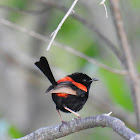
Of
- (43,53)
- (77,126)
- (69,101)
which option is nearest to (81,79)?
(69,101)

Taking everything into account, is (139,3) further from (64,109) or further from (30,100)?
(64,109)

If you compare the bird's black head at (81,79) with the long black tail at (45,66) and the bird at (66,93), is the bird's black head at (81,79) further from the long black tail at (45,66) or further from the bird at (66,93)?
the long black tail at (45,66)

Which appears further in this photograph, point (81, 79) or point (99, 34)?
point (99, 34)

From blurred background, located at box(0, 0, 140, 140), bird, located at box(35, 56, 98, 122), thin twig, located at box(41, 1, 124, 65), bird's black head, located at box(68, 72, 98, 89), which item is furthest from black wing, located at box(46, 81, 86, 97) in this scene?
blurred background, located at box(0, 0, 140, 140)

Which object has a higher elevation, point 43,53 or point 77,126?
point 43,53

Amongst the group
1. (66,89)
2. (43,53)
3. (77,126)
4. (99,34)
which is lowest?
(77,126)

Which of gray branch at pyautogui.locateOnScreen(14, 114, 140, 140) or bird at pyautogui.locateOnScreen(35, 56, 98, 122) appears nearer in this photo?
gray branch at pyautogui.locateOnScreen(14, 114, 140, 140)

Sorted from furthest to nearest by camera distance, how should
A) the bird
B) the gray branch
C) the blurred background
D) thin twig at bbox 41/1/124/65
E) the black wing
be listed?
1. the blurred background
2. thin twig at bbox 41/1/124/65
3. the bird
4. the black wing
5. the gray branch

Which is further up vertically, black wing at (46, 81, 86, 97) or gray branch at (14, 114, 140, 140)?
black wing at (46, 81, 86, 97)

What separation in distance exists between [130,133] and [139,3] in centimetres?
470

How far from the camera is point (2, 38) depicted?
590 cm

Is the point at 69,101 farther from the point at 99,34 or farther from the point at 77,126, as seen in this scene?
the point at 99,34

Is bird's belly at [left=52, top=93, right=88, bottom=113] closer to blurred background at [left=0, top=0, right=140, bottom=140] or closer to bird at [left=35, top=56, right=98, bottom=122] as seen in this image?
bird at [left=35, top=56, right=98, bottom=122]

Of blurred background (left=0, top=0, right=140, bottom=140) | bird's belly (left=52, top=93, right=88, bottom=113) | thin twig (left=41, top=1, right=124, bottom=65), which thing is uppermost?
blurred background (left=0, top=0, right=140, bottom=140)
